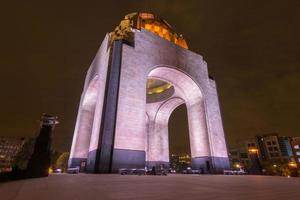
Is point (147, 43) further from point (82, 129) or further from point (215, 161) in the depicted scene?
point (215, 161)

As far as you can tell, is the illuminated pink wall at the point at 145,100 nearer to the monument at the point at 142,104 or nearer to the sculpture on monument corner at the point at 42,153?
the monument at the point at 142,104

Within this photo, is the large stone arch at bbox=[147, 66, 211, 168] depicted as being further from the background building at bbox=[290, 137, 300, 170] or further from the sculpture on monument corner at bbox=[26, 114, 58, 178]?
the background building at bbox=[290, 137, 300, 170]

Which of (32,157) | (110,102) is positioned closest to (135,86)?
(110,102)

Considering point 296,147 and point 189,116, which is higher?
point 189,116

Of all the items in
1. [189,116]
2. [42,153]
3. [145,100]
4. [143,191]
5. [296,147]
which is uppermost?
[189,116]

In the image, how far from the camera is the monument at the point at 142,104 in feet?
46.1

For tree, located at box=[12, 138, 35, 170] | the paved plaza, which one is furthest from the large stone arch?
the paved plaza

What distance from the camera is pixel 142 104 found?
1631 centimetres

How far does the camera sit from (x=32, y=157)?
430 inches

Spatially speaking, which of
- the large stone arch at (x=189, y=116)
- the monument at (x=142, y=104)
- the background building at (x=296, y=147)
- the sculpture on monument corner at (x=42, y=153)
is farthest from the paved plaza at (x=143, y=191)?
the background building at (x=296, y=147)

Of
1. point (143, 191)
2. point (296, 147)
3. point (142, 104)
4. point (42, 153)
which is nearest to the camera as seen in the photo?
point (143, 191)

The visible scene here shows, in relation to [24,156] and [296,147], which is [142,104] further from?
[296,147]

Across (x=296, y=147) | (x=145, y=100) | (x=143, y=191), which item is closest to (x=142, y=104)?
(x=145, y=100)

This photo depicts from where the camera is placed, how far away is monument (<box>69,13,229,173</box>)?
46.1 feet
